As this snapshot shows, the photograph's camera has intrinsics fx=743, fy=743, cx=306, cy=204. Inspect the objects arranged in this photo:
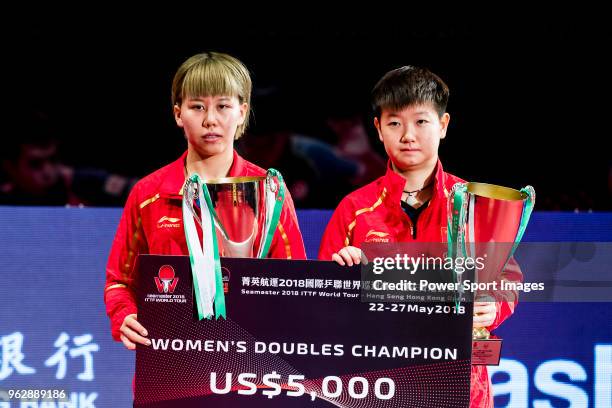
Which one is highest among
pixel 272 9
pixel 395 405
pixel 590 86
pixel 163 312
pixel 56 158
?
pixel 272 9

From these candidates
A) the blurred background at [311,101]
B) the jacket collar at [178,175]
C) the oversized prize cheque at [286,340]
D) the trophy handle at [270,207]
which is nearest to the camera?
the oversized prize cheque at [286,340]

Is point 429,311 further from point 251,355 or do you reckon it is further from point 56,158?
point 56,158

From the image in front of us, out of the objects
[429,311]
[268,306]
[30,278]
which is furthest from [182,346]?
[30,278]

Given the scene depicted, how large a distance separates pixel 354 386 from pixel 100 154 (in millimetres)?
2592

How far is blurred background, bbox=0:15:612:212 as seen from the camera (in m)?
3.37

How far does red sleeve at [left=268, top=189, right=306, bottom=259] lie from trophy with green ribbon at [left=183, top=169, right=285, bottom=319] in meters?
0.20

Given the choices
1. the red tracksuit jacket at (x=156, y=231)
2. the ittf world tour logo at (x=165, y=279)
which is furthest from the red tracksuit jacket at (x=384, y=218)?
the ittf world tour logo at (x=165, y=279)

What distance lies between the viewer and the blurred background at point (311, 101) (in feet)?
11.0

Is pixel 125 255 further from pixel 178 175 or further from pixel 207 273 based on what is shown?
pixel 207 273

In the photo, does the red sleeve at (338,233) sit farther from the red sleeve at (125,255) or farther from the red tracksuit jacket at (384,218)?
the red sleeve at (125,255)

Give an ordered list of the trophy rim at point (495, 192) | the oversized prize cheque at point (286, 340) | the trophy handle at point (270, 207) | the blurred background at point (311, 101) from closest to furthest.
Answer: the oversized prize cheque at point (286, 340) → the trophy rim at point (495, 192) → the trophy handle at point (270, 207) → the blurred background at point (311, 101)

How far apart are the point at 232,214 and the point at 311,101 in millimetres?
2095

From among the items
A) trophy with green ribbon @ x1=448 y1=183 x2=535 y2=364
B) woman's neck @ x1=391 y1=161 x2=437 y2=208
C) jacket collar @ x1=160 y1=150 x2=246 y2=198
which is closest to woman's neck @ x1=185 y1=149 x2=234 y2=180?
jacket collar @ x1=160 y1=150 x2=246 y2=198

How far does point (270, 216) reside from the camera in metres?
1.68
